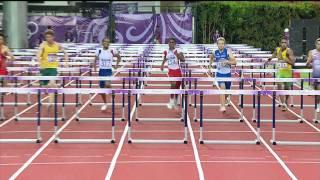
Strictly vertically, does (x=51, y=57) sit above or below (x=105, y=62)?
above

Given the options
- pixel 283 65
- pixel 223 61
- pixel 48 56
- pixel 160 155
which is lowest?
pixel 160 155

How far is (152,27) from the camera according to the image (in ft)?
117

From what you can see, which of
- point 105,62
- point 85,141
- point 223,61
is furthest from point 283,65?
point 85,141

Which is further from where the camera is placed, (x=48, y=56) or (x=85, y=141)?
(x=48, y=56)

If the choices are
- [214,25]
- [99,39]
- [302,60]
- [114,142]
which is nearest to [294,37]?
[302,60]

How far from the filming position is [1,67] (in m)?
15.2

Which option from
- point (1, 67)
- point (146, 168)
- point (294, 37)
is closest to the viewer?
point (146, 168)

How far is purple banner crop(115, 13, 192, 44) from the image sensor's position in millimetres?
35469

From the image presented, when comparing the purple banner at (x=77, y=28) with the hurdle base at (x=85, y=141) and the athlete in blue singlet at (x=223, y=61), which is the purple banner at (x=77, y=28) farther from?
the hurdle base at (x=85, y=141)

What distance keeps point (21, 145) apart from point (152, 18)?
2480 centimetres

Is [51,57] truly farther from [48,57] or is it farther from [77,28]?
[77,28]

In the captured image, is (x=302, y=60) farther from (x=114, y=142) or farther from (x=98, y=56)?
(x=114, y=142)

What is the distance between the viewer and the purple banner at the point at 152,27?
35469mm

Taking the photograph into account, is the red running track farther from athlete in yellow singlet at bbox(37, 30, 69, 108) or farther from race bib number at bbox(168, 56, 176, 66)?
race bib number at bbox(168, 56, 176, 66)
